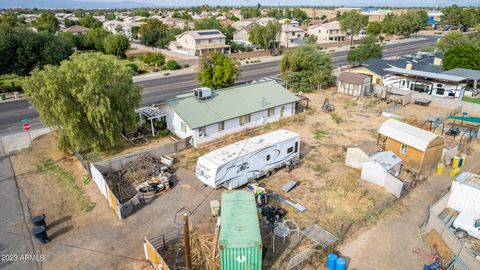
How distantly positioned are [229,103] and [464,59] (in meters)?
42.9

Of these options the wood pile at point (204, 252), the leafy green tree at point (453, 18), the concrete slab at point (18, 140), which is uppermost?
the leafy green tree at point (453, 18)

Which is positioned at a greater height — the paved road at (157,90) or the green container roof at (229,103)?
the green container roof at (229,103)

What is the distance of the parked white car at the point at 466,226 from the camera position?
18.5 m

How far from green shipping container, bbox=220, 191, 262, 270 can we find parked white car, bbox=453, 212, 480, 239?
12.7 metres

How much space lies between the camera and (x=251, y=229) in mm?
15773

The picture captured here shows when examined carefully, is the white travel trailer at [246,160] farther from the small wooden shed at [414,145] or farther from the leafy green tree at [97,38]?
the leafy green tree at [97,38]

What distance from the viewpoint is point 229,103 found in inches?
1350

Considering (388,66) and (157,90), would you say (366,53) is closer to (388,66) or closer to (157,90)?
(388,66)

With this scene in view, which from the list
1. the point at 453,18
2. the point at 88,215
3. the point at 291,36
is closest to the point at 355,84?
the point at 88,215

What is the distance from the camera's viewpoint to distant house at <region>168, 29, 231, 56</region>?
84125 millimetres

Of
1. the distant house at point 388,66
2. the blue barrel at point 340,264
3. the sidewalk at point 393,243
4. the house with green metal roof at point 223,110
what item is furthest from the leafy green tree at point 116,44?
the blue barrel at point 340,264

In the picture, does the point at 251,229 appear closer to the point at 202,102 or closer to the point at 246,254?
the point at 246,254

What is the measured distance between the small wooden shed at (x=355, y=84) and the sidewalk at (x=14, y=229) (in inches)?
1704

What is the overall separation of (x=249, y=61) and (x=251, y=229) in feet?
212
